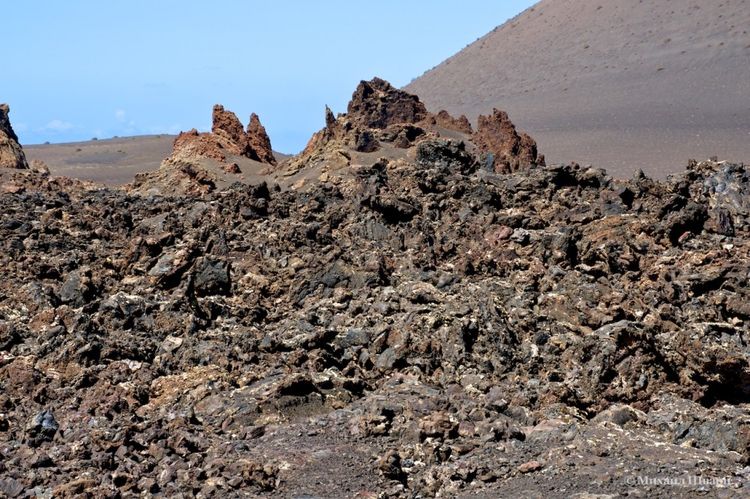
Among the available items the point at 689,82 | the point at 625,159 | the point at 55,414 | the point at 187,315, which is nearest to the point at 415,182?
the point at 187,315

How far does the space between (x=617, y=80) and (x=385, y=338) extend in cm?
4195

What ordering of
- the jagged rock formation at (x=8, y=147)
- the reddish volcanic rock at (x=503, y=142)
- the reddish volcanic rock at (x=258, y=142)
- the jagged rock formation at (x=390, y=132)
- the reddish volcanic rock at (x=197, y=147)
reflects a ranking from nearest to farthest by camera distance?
the jagged rock formation at (x=390, y=132)
the jagged rock formation at (x=8, y=147)
the reddish volcanic rock at (x=503, y=142)
the reddish volcanic rock at (x=197, y=147)
the reddish volcanic rock at (x=258, y=142)

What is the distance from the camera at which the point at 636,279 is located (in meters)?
12.8

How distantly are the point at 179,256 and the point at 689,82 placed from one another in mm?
38541

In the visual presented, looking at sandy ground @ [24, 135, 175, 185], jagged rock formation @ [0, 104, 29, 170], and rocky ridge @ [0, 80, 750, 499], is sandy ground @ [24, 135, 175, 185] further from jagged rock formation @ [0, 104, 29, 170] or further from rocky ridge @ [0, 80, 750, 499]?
rocky ridge @ [0, 80, 750, 499]

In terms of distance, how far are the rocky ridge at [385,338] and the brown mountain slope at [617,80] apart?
58.5ft

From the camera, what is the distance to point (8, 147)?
2097 centimetres

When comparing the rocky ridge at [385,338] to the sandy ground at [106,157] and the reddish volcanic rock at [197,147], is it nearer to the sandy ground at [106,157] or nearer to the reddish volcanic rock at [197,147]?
the reddish volcanic rock at [197,147]

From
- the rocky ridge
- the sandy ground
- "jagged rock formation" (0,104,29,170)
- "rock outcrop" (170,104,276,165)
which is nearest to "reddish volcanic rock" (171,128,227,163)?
"rock outcrop" (170,104,276,165)

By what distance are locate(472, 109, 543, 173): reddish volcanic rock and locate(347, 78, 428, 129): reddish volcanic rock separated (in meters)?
1.83

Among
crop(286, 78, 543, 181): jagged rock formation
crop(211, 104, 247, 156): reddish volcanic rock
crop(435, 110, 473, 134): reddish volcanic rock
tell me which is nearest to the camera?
crop(286, 78, 543, 181): jagged rock formation

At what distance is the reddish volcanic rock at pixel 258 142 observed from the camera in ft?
76.7

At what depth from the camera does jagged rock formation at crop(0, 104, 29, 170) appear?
20.6 meters

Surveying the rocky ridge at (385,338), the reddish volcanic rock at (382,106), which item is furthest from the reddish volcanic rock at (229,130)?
the rocky ridge at (385,338)
